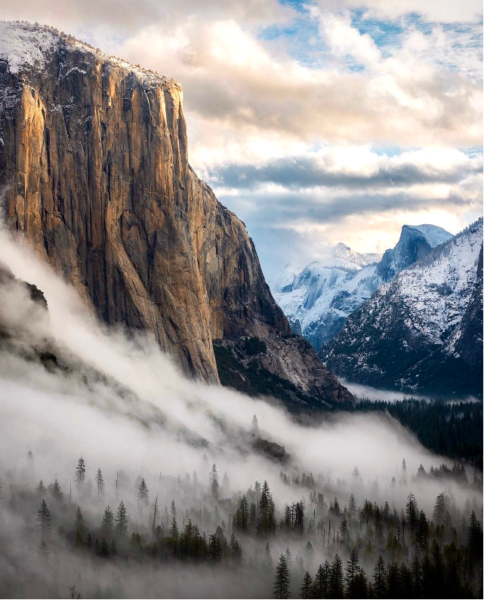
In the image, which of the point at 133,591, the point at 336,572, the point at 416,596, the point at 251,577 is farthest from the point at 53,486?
the point at 416,596

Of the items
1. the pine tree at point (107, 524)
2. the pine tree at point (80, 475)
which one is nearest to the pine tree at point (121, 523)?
the pine tree at point (107, 524)

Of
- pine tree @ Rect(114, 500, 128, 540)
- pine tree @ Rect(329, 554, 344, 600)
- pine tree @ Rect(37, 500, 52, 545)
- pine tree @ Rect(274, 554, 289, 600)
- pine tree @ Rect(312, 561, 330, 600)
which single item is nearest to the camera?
pine tree @ Rect(37, 500, 52, 545)

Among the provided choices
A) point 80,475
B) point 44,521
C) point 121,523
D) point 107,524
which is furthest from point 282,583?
point 44,521

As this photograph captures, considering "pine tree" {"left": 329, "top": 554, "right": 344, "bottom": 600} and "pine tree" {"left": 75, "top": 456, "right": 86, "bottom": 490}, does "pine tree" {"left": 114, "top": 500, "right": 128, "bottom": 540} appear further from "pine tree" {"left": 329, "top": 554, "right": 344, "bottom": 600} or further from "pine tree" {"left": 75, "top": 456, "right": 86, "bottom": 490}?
"pine tree" {"left": 329, "top": 554, "right": 344, "bottom": 600}

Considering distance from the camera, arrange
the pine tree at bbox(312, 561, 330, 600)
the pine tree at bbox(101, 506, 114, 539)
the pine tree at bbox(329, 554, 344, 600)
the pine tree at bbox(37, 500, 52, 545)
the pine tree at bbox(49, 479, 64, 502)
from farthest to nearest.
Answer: the pine tree at bbox(329, 554, 344, 600) → the pine tree at bbox(312, 561, 330, 600) → the pine tree at bbox(101, 506, 114, 539) → the pine tree at bbox(49, 479, 64, 502) → the pine tree at bbox(37, 500, 52, 545)

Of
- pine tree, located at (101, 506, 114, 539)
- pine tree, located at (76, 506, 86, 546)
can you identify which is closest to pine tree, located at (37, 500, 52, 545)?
pine tree, located at (76, 506, 86, 546)

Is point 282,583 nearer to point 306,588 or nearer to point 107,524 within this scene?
point 306,588

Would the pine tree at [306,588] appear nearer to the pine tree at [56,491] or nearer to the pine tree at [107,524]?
the pine tree at [107,524]
